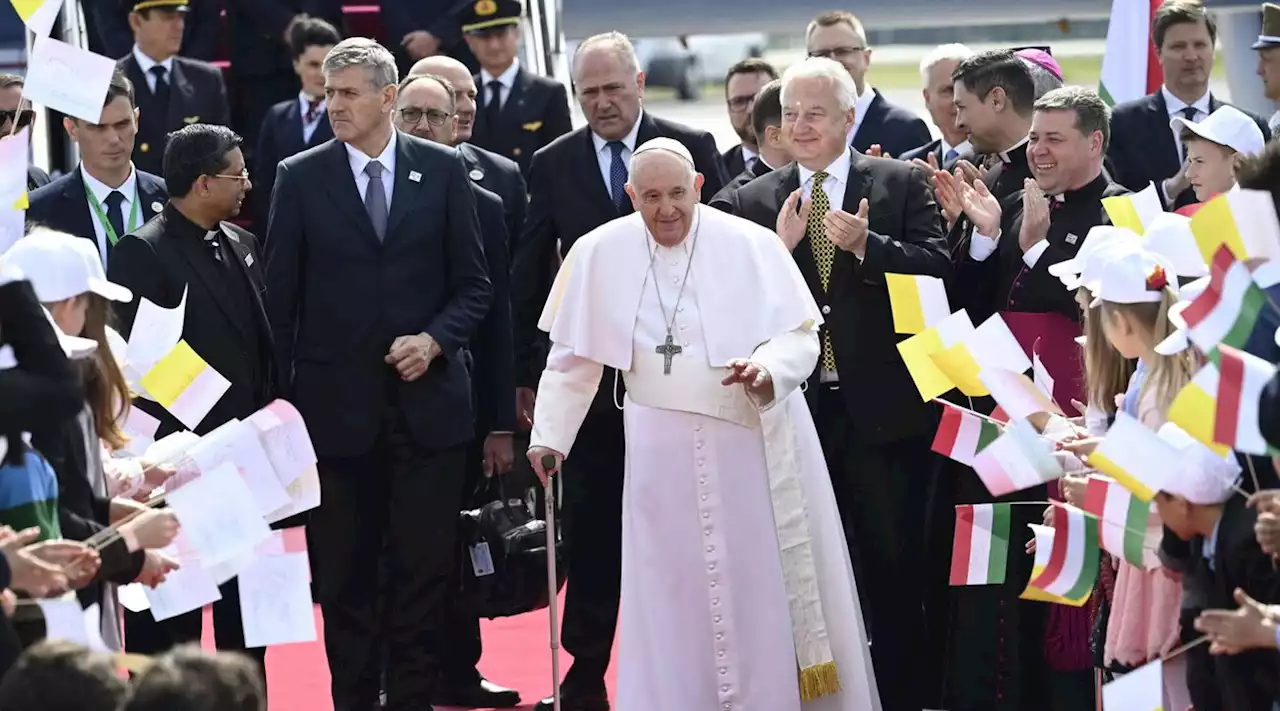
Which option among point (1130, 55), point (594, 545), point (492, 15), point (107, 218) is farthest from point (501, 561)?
point (1130, 55)

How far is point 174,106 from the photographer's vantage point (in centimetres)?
965

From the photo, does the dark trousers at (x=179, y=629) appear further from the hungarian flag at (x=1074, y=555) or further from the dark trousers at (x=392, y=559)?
the hungarian flag at (x=1074, y=555)

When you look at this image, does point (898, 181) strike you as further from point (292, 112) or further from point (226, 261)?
point (292, 112)

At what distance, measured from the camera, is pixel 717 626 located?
641 centimetres

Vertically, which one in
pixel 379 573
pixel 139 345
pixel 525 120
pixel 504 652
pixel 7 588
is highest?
pixel 525 120

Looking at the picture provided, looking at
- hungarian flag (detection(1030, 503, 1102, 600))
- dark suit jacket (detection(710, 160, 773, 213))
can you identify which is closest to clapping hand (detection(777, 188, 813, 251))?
dark suit jacket (detection(710, 160, 773, 213))

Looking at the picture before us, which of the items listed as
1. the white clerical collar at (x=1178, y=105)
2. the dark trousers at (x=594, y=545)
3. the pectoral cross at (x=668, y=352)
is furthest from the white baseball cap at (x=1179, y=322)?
the white clerical collar at (x=1178, y=105)

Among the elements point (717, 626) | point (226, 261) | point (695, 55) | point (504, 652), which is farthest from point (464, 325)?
point (695, 55)

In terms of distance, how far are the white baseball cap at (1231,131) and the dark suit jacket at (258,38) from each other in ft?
17.1

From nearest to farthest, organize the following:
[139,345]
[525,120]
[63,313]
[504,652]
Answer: [63,313]
[139,345]
[504,652]
[525,120]

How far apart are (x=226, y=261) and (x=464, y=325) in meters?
0.81

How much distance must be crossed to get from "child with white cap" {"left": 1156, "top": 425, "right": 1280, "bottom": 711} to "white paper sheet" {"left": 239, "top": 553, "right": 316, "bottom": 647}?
1.89 metres

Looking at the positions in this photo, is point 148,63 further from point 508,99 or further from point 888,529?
point 888,529

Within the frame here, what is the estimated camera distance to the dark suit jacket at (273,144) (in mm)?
9516
